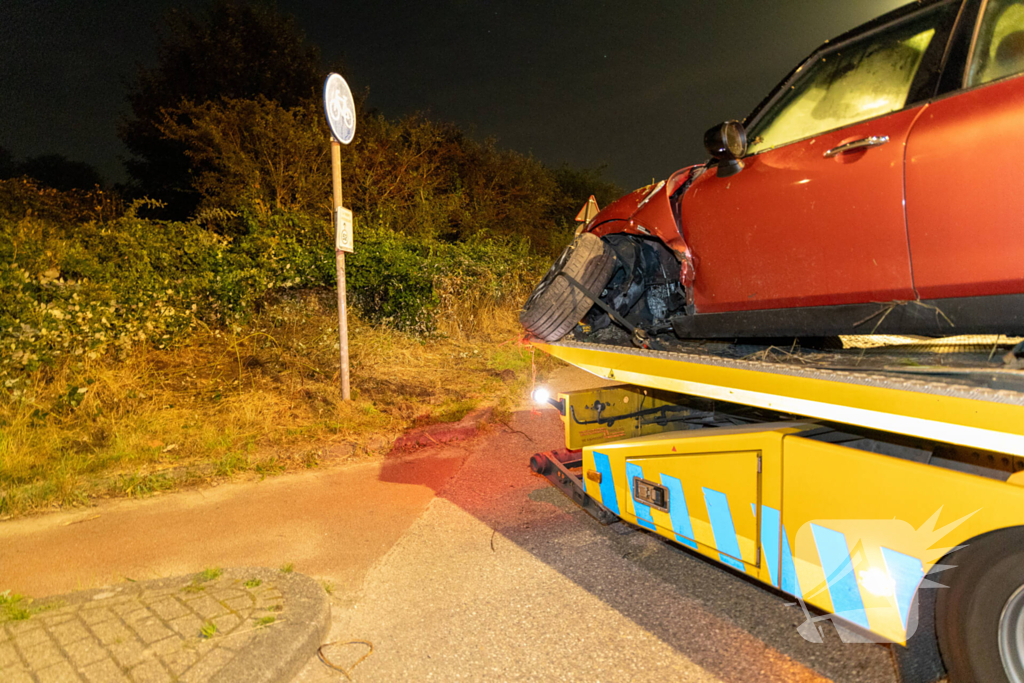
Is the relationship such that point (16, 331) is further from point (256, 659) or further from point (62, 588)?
point (256, 659)

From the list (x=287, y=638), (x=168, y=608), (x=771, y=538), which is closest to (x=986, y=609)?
(x=771, y=538)

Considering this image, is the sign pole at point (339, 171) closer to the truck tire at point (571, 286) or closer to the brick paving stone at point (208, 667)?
the truck tire at point (571, 286)

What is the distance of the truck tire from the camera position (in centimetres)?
369

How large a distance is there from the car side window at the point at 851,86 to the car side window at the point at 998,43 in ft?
0.69

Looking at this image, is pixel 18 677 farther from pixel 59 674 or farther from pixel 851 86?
pixel 851 86

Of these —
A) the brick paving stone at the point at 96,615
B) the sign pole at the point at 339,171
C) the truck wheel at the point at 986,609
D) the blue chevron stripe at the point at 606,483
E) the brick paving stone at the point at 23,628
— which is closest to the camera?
the truck wheel at the point at 986,609

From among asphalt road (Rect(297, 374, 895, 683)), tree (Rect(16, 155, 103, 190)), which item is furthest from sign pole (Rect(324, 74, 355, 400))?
tree (Rect(16, 155, 103, 190))

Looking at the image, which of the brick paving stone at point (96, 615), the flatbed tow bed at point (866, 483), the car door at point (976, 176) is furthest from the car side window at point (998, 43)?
the brick paving stone at point (96, 615)

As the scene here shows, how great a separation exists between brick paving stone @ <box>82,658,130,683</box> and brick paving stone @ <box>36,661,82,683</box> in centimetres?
4

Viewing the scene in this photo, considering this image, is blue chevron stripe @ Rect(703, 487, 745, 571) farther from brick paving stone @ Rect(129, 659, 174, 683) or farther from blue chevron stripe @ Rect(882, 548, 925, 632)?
brick paving stone @ Rect(129, 659, 174, 683)

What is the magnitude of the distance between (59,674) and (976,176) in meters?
3.88

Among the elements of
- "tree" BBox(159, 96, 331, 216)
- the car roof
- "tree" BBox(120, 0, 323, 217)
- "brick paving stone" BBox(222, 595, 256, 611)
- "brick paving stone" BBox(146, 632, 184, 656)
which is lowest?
"brick paving stone" BBox(146, 632, 184, 656)

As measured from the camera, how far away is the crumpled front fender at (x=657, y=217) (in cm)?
350

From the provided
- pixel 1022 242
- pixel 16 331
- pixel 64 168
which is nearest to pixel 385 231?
pixel 16 331
